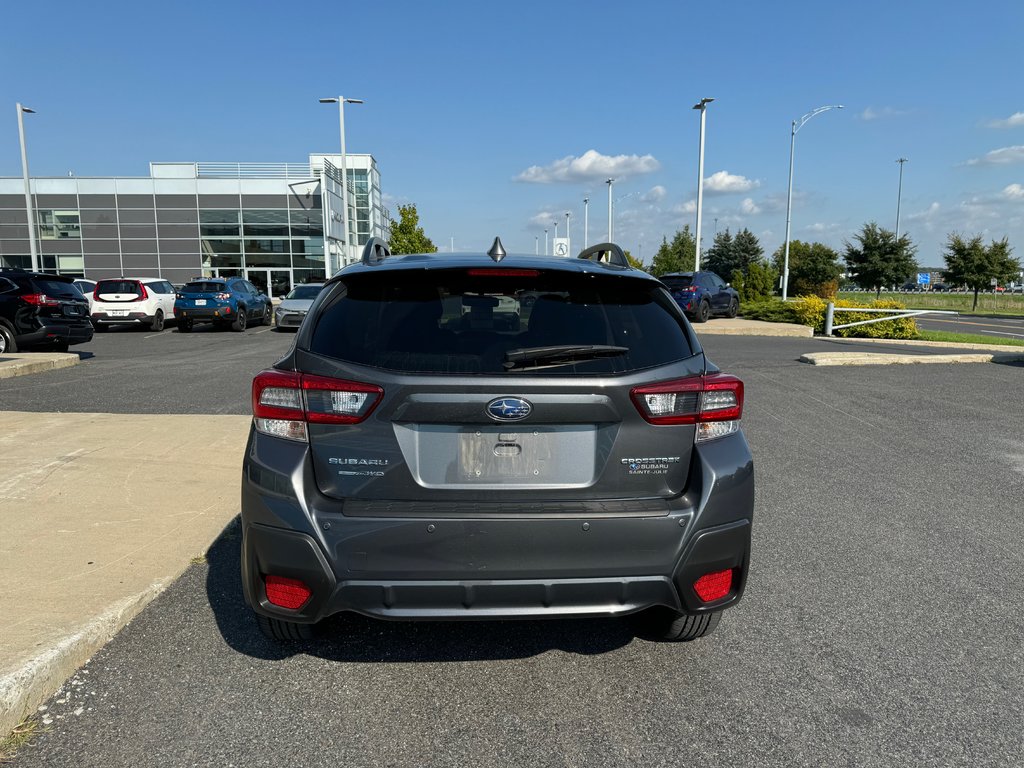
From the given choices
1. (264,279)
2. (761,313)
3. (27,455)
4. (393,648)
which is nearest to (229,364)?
(27,455)

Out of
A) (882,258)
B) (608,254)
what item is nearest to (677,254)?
(882,258)

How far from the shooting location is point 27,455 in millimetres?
6270

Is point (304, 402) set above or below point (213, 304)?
above

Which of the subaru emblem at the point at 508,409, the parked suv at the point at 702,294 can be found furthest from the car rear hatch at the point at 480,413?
the parked suv at the point at 702,294

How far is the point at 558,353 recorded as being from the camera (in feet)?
8.92

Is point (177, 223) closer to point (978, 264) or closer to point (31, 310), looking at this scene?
point (31, 310)

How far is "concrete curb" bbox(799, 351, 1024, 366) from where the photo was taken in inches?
531

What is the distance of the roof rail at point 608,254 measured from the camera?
3703 mm

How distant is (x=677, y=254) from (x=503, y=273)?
72.8 meters

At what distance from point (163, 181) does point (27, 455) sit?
45.5 m

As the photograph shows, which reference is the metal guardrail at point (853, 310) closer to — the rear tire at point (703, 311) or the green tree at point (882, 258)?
the rear tire at point (703, 311)

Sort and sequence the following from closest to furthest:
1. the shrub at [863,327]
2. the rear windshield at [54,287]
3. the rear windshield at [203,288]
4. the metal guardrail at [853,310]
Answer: the rear windshield at [54,287], the metal guardrail at [853,310], the shrub at [863,327], the rear windshield at [203,288]

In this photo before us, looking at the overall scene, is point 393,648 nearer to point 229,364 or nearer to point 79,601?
point 79,601

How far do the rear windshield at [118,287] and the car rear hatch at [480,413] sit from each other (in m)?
23.0
